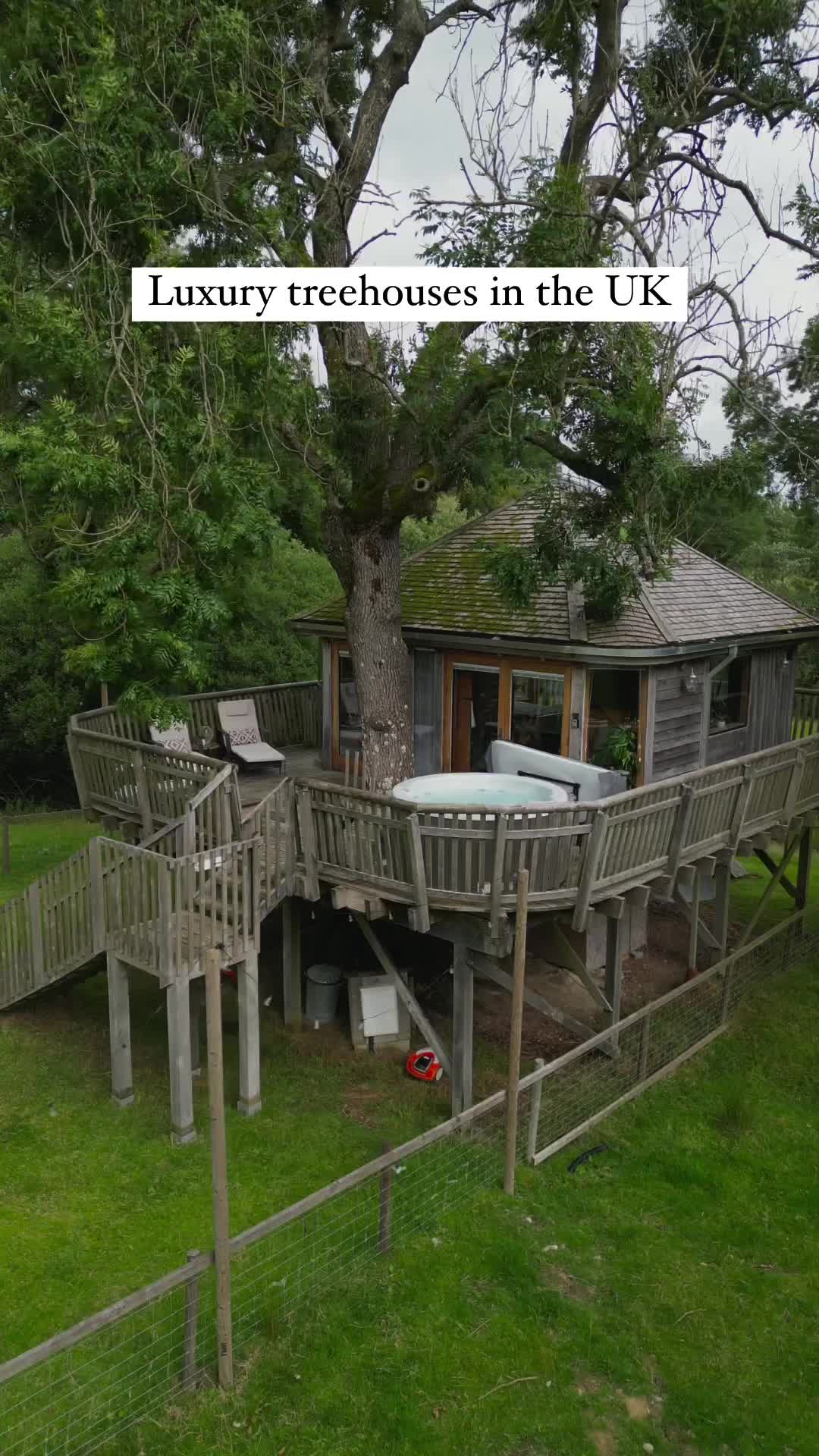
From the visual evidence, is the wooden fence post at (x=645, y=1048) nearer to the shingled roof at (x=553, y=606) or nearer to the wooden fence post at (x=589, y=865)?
the wooden fence post at (x=589, y=865)

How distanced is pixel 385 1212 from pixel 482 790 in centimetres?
443

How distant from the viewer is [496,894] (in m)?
8.19

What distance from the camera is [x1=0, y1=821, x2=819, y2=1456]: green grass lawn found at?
5.58m

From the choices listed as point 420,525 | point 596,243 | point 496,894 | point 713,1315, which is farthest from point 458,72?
point 420,525

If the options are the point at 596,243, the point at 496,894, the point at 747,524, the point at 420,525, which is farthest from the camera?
the point at 420,525

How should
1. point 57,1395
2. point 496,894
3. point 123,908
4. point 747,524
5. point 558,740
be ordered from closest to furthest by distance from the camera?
point 57,1395
point 496,894
point 123,908
point 558,740
point 747,524

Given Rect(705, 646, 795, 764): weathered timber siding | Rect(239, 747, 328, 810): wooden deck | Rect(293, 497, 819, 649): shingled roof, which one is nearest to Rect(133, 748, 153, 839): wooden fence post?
Rect(239, 747, 328, 810): wooden deck

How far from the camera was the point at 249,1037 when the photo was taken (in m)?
9.02

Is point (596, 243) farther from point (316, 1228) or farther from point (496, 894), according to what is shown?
point (316, 1228)

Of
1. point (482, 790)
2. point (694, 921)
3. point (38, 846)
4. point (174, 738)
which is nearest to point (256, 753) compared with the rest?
point (174, 738)

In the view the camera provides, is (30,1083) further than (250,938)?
Yes

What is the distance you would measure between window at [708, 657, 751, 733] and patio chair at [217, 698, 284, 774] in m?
5.65

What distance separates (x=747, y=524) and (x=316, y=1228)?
23469 mm

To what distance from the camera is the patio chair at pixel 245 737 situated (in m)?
13.1
